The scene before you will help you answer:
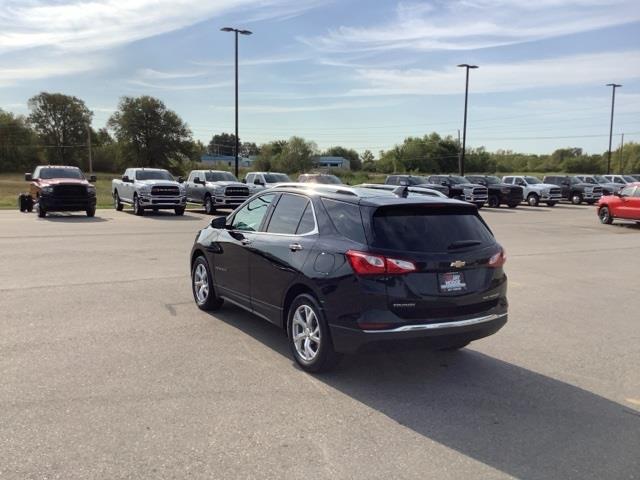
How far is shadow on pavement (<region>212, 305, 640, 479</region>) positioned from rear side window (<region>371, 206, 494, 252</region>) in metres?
1.21

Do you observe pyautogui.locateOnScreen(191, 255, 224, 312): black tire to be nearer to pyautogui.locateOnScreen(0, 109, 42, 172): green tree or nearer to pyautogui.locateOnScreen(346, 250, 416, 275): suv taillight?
pyautogui.locateOnScreen(346, 250, 416, 275): suv taillight

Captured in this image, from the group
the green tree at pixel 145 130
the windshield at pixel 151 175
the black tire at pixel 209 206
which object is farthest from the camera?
the green tree at pixel 145 130

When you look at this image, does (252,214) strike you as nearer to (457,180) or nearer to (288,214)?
(288,214)

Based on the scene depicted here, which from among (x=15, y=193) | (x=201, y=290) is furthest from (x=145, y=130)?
(x=201, y=290)

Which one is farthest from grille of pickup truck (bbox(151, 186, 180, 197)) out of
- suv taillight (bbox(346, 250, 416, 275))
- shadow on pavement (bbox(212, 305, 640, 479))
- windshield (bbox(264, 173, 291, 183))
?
suv taillight (bbox(346, 250, 416, 275))

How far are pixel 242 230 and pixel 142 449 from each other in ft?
10.4

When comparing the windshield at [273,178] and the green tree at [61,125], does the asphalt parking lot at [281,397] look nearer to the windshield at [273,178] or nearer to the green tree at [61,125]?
the windshield at [273,178]

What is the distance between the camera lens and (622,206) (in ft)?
76.8

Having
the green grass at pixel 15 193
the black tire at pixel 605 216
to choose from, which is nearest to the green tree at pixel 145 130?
the green grass at pixel 15 193

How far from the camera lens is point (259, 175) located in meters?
28.3

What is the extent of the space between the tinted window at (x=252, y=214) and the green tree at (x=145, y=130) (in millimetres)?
96241

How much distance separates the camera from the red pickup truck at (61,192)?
21.6 meters

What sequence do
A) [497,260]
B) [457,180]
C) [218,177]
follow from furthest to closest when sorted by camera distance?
[457,180] < [218,177] < [497,260]

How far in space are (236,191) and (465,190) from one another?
14567mm
